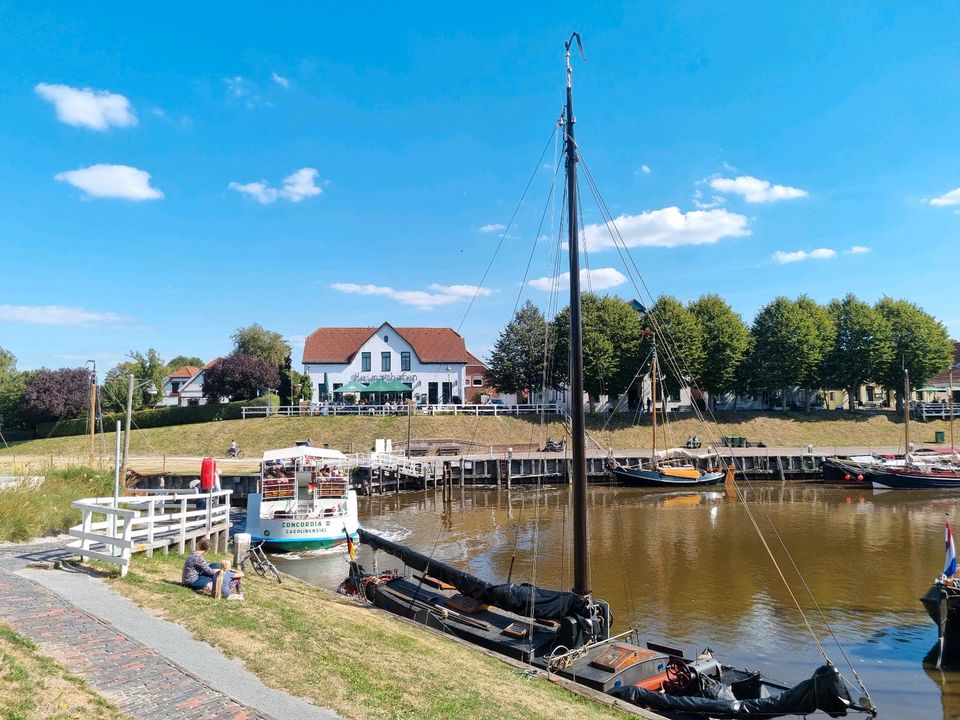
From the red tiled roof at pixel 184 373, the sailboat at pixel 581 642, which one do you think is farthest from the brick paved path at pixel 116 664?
the red tiled roof at pixel 184 373

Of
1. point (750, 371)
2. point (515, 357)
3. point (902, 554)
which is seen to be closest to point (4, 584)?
point (902, 554)

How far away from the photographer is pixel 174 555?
49.0ft

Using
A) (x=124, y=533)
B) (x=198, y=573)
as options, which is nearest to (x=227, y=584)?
(x=198, y=573)

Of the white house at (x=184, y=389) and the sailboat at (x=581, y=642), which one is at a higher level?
the white house at (x=184, y=389)

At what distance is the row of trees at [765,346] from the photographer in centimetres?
6138

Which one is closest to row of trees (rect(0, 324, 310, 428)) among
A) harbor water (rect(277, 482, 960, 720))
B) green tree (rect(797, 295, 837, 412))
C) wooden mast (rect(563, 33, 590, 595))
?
harbor water (rect(277, 482, 960, 720))

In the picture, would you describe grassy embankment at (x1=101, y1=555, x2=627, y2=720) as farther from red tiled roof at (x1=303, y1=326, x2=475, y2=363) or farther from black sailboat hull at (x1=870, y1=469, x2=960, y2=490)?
red tiled roof at (x1=303, y1=326, x2=475, y2=363)

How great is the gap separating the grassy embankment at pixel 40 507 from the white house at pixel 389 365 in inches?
1791

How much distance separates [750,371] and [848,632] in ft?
164

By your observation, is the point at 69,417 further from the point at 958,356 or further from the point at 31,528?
the point at 958,356

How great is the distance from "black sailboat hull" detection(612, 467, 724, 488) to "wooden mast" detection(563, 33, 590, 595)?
112 ft

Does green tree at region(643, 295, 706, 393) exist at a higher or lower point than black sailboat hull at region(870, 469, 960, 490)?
higher

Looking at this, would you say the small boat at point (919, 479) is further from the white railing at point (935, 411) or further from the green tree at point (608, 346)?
the green tree at point (608, 346)

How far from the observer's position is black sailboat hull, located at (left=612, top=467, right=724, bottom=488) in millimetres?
44594
